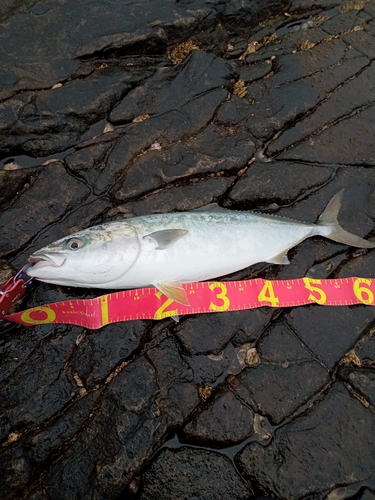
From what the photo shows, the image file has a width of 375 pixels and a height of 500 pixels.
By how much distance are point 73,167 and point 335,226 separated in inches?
120

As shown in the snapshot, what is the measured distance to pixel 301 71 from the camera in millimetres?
5125

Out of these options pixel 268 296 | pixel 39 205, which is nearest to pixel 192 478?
pixel 268 296

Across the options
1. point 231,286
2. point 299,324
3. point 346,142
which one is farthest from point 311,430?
point 346,142

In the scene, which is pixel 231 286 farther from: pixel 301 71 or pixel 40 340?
pixel 301 71

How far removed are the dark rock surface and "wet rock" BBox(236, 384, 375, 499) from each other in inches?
0.5

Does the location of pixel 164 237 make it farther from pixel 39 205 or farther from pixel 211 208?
pixel 39 205

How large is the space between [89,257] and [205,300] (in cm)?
123

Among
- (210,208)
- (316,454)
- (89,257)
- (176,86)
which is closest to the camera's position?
(316,454)

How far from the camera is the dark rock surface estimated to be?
10.7ft

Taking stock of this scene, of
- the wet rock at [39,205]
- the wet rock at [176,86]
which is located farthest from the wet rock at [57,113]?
the wet rock at [39,205]

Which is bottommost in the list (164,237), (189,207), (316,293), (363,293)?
(363,293)

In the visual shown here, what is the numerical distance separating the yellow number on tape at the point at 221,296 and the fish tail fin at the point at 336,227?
52.2 inches

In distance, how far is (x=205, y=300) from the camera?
3.83 meters

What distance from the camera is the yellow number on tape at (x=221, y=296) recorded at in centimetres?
381
